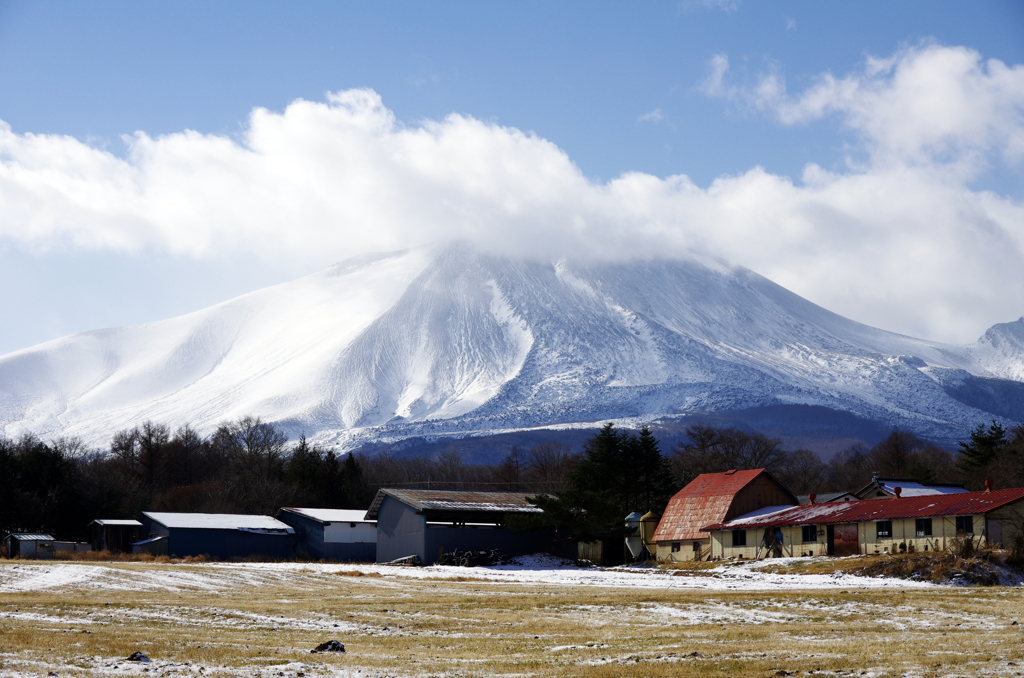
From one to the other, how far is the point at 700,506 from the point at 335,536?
26874 millimetres

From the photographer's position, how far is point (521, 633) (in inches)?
1022

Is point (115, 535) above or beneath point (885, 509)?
beneath

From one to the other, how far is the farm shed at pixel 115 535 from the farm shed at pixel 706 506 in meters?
38.7

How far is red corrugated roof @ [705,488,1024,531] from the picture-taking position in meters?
51.2

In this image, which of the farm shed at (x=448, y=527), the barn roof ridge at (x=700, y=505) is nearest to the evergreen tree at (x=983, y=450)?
the barn roof ridge at (x=700, y=505)

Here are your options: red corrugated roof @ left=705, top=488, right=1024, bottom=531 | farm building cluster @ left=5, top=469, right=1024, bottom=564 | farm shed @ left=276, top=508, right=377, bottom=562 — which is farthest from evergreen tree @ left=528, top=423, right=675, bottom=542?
farm shed @ left=276, top=508, right=377, bottom=562

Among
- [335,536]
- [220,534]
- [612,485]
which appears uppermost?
[612,485]

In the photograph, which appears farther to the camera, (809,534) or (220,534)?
(220,534)

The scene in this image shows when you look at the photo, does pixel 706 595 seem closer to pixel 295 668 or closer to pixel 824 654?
pixel 824 654

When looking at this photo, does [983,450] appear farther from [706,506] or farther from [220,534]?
[220,534]

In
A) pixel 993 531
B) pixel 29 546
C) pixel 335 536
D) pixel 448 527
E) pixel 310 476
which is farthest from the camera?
pixel 310 476

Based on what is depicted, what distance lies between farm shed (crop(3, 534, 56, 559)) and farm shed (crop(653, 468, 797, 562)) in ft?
130

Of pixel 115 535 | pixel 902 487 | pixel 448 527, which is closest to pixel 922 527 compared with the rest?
pixel 902 487

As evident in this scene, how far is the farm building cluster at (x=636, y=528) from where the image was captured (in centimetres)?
5372
